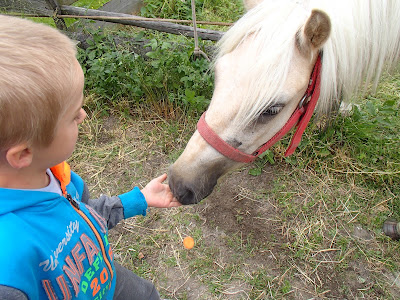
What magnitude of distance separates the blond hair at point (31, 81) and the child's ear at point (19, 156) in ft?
0.04

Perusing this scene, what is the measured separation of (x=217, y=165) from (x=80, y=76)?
0.84m

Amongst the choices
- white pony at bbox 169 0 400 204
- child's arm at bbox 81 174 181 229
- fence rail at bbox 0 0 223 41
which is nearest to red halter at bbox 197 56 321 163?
white pony at bbox 169 0 400 204

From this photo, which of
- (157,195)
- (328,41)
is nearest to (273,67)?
(328,41)

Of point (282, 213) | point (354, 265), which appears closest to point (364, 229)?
point (354, 265)

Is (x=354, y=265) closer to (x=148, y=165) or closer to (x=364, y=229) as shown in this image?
(x=364, y=229)

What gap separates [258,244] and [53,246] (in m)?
1.52

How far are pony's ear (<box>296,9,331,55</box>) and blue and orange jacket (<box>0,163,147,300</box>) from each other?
1148 millimetres

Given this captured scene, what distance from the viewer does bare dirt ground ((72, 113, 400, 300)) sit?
182 centimetres

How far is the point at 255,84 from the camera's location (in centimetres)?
128

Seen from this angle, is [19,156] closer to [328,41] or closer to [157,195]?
[157,195]

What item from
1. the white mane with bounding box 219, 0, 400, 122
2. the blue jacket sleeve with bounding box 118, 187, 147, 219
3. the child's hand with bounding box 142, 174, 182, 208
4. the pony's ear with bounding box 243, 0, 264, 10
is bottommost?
the child's hand with bounding box 142, 174, 182, 208

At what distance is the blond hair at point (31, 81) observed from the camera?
609 millimetres

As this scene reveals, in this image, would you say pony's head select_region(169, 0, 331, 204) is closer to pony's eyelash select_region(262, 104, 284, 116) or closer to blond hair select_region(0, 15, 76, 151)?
pony's eyelash select_region(262, 104, 284, 116)

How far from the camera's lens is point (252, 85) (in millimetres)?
1284
